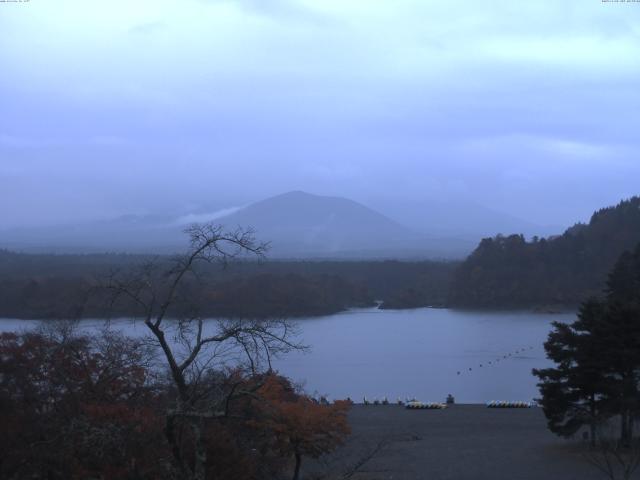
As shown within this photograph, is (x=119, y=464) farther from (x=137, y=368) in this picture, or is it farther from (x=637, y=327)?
(x=637, y=327)

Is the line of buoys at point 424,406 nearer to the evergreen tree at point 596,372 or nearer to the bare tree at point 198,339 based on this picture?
the evergreen tree at point 596,372

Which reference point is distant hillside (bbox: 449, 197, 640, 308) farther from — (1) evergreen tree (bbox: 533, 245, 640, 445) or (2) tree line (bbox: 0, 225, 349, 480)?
(2) tree line (bbox: 0, 225, 349, 480)

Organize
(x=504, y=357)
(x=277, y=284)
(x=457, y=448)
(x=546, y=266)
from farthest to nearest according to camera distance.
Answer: (x=546, y=266)
(x=277, y=284)
(x=504, y=357)
(x=457, y=448)

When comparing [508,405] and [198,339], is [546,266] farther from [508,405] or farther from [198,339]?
[198,339]

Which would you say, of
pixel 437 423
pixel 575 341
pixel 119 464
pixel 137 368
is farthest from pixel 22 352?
pixel 437 423

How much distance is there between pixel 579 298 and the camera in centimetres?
3281

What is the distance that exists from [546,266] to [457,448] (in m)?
28.6

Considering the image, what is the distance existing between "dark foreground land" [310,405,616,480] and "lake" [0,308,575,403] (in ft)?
7.97

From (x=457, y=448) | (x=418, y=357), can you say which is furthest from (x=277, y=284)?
(x=457, y=448)

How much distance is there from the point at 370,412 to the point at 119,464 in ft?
26.9

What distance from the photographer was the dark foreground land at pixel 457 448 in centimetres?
709

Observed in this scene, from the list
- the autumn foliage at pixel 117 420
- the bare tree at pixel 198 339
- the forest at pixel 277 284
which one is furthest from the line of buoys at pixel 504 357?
the bare tree at pixel 198 339

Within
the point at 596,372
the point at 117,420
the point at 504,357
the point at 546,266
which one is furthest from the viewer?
the point at 546,266

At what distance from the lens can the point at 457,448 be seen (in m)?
8.59
